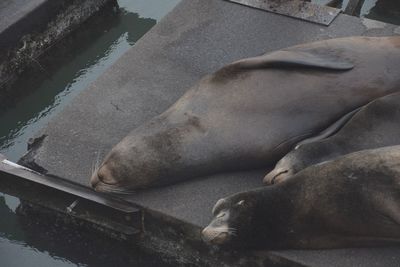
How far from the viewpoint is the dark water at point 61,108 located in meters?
3.62

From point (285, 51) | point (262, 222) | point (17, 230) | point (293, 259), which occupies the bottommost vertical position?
point (17, 230)

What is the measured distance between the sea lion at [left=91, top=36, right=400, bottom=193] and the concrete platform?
133 mm

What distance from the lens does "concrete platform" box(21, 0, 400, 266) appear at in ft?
10.7

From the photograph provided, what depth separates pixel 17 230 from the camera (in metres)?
3.80

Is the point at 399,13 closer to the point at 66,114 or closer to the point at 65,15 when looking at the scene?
the point at 65,15

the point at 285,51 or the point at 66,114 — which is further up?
the point at 285,51

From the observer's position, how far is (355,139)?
323 centimetres

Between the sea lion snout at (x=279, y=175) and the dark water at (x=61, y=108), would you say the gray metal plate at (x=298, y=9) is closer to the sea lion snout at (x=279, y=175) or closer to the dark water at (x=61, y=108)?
the dark water at (x=61, y=108)

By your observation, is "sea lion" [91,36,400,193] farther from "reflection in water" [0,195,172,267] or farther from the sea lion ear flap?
"reflection in water" [0,195,172,267]

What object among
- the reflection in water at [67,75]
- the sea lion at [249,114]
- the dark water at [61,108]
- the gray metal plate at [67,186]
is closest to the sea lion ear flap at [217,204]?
the sea lion at [249,114]

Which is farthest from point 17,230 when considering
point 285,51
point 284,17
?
point 284,17

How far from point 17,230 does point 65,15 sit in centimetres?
233

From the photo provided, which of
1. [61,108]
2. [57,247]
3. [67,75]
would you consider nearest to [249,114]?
[57,247]

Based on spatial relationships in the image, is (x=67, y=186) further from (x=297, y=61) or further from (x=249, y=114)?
(x=297, y=61)
